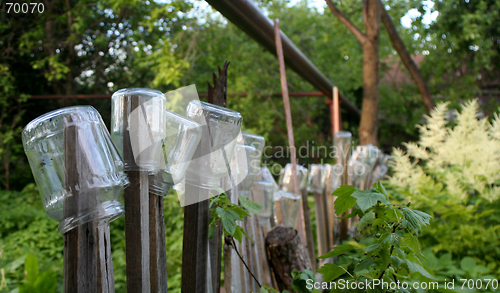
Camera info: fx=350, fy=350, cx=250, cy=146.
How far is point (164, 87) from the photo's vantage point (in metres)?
6.74

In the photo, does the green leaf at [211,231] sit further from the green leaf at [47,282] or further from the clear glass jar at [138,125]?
the green leaf at [47,282]

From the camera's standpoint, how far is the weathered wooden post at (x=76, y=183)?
0.46 m

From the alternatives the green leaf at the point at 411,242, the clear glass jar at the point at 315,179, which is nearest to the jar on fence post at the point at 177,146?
the green leaf at the point at 411,242

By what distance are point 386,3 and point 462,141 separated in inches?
214

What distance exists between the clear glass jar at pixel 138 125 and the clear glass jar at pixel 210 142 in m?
0.10

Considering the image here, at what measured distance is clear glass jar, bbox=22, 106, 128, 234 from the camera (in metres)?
0.46

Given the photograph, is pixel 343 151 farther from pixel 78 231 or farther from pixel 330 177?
pixel 78 231

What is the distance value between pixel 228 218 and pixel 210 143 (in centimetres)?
16

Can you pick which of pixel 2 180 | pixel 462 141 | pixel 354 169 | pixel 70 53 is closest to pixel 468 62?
pixel 462 141

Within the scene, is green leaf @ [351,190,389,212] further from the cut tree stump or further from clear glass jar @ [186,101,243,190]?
the cut tree stump

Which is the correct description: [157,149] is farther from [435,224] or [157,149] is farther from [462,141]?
[462,141]

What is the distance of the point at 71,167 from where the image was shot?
0.46m

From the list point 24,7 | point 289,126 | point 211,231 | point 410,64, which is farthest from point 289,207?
point 410,64

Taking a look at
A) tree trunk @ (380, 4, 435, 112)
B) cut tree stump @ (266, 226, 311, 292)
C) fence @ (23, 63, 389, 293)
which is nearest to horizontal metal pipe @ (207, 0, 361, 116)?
fence @ (23, 63, 389, 293)
